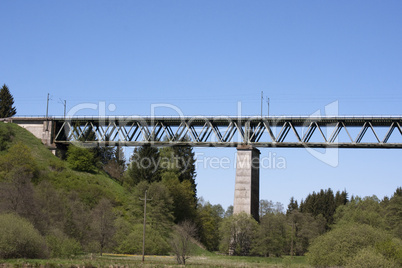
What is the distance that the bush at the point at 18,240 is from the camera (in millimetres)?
48500

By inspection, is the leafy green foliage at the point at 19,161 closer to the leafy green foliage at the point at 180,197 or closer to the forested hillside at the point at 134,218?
the forested hillside at the point at 134,218

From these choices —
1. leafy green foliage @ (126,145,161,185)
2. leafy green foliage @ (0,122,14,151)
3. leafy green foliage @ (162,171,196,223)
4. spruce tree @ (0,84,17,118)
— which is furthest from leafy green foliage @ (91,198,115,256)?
spruce tree @ (0,84,17,118)

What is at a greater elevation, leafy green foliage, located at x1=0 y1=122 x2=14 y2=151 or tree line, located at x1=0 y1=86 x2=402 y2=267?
leafy green foliage, located at x1=0 y1=122 x2=14 y2=151

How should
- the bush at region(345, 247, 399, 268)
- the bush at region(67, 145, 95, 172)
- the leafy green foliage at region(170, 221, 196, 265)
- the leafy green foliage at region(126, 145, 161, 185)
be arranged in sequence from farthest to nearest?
1. the leafy green foliage at region(126, 145, 161, 185)
2. the bush at region(67, 145, 95, 172)
3. the leafy green foliage at region(170, 221, 196, 265)
4. the bush at region(345, 247, 399, 268)

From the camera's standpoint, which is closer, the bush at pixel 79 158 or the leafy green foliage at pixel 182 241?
the leafy green foliage at pixel 182 241

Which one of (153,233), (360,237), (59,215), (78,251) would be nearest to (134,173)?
(153,233)

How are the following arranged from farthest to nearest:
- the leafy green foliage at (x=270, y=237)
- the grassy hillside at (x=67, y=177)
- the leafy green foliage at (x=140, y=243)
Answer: the grassy hillside at (x=67, y=177)
the leafy green foliage at (x=270, y=237)
the leafy green foliage at (x=140, y=243)

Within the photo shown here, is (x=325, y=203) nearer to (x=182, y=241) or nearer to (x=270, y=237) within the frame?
(x=270, y=237)

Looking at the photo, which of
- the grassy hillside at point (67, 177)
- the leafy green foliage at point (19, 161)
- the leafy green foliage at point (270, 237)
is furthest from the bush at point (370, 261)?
the leafy green foliage at point (19, 161)

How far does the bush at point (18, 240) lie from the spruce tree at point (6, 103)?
82.1 meters

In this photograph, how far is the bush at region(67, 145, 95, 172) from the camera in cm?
9588

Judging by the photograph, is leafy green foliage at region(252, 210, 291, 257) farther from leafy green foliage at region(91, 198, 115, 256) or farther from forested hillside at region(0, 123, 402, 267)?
leafy green foliage at region(91, 198, 115, 256)

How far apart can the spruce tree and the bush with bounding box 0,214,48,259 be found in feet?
269

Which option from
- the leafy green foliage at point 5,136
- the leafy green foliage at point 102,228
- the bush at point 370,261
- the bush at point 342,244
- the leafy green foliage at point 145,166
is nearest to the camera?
the bush at point 370,261
